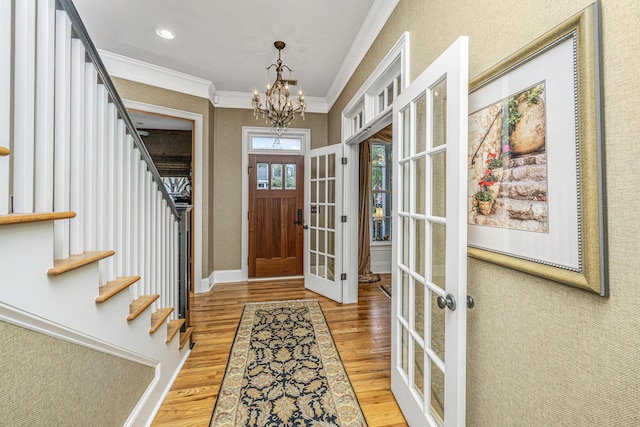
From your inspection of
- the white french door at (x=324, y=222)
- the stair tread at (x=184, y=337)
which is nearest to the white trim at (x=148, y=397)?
the stair tread at (x=184, y=337)

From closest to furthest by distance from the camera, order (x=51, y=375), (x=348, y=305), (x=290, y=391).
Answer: (x=51, y=375) < (x=290, y=391) < (x=348, y=305)

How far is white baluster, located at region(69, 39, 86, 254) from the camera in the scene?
44.8 inches

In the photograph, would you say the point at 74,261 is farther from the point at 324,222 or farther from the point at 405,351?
the point at 324,222

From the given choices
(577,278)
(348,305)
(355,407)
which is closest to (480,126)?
(577,278)

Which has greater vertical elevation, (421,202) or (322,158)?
(322,158)

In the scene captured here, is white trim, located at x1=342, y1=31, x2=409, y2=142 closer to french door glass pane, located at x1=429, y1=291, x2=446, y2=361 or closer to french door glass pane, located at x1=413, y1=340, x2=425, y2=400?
french door glass pane, located at x1=429, y1=291, x2=446, y2=361

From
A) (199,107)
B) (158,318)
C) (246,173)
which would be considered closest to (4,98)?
(158,318)

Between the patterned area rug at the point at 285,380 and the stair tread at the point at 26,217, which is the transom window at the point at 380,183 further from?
the stair tread at the point at 26,217

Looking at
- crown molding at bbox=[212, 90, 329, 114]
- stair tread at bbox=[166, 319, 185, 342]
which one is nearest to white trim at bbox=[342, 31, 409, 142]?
crown molding at bbox=[212, 90, 329, 114]

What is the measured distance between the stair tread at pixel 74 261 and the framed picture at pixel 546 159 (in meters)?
1.56

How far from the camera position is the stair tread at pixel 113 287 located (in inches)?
46.9

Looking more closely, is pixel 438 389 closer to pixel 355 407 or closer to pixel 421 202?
pixel 355 407

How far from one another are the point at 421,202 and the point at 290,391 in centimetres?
147

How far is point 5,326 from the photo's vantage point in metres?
0.77
